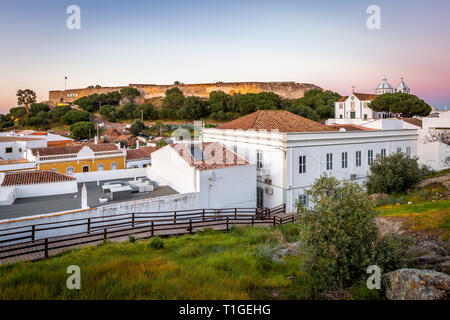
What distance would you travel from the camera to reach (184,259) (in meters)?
7.69

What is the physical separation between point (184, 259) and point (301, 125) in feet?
47.7

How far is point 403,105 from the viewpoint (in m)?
39.3

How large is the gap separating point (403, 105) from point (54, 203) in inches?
1634

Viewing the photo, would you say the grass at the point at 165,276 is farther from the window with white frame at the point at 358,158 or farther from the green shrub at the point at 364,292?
the window with white frame at the point at 358,158

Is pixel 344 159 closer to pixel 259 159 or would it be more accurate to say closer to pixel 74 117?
pixel 259 159

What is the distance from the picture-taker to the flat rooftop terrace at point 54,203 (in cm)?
1247

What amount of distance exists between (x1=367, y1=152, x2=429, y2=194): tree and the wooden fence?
18.7 ft

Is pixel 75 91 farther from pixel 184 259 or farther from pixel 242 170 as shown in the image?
pixel 184 259

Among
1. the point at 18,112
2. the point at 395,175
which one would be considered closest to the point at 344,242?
the point at 395,175

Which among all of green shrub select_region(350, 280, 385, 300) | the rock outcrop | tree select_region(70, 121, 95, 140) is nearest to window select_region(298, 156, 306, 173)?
green shrub select_region(350, 280, 385, 300)

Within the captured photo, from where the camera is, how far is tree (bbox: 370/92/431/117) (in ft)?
128

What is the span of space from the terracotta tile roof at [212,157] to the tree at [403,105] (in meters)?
32.0

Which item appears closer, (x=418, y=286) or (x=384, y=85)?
(x=418, y=286)

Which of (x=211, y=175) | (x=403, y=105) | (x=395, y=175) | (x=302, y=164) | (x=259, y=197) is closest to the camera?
(x=211, y=175)
